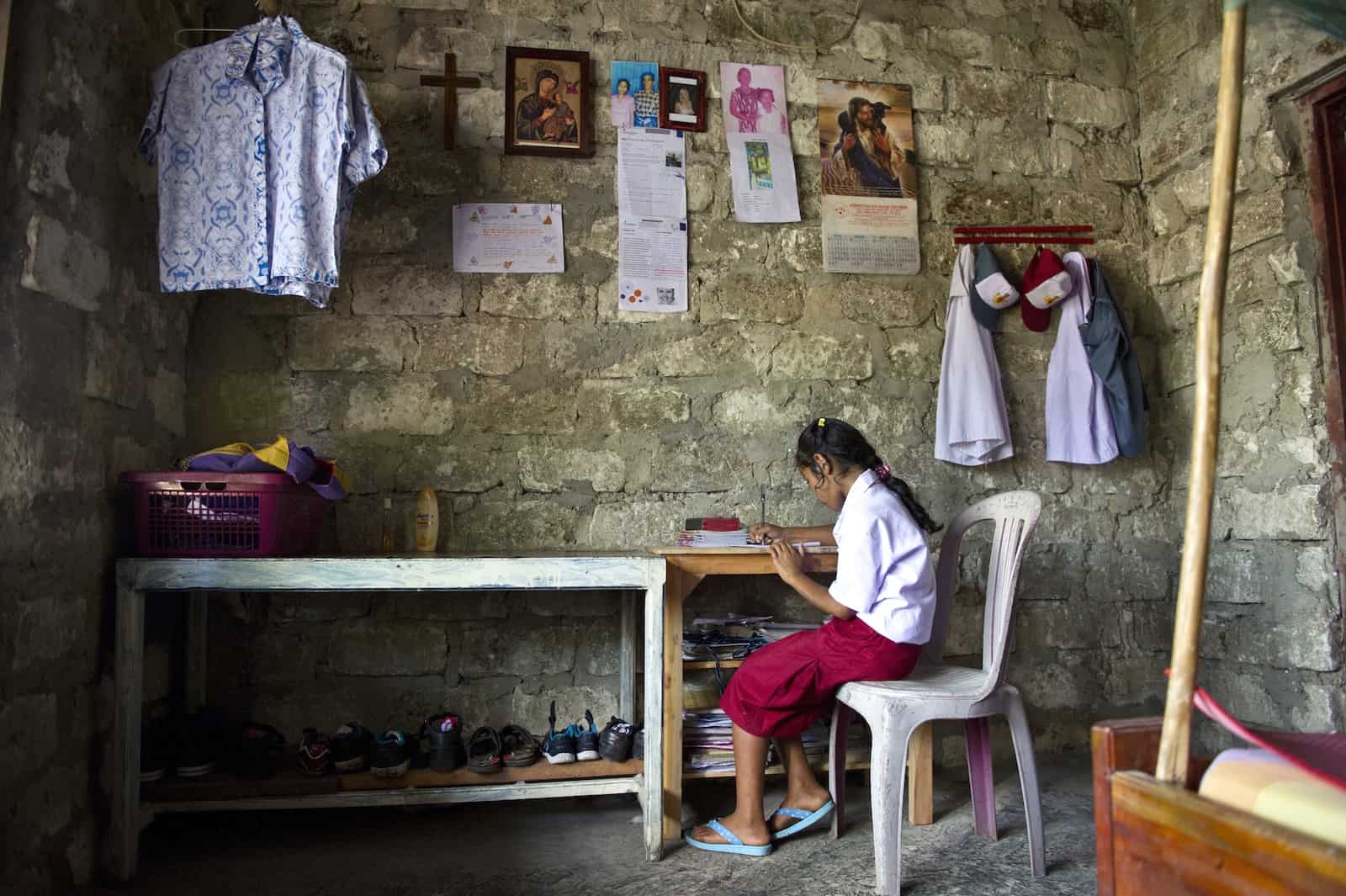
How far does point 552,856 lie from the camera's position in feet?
8.24

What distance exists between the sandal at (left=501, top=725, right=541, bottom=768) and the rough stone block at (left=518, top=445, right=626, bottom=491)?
858mm

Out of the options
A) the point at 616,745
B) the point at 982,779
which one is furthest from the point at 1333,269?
the point at 616,745

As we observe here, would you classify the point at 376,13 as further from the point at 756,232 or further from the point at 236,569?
the point at 236,569

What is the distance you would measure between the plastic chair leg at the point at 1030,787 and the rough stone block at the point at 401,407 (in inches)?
81.5

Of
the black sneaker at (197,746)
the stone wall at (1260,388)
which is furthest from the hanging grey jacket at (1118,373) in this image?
the black sneaker at (197,746)

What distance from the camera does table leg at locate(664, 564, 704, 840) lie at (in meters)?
2.61

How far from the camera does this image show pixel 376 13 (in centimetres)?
327

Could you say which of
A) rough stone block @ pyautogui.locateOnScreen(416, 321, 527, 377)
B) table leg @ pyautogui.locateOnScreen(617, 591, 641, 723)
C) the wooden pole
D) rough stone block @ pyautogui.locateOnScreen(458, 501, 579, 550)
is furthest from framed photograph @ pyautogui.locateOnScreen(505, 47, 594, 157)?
the wooden pole

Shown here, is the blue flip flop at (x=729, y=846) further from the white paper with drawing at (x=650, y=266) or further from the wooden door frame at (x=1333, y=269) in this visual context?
the wooden door frame at (x=1333, y=269)

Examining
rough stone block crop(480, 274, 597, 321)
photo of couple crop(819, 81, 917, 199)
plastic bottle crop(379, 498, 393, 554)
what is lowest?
plastic bottle crop(379, 498, 393, 554)

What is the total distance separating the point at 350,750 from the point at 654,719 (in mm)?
922

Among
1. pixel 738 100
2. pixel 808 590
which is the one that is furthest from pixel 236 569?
pixel 738 100

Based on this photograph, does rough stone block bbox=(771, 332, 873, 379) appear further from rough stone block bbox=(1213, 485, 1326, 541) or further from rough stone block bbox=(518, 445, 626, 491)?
rough stone block bbox=(1213, 485, 1326, 541)

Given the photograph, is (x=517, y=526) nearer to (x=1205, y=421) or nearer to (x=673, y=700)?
(x=673, y=700)
